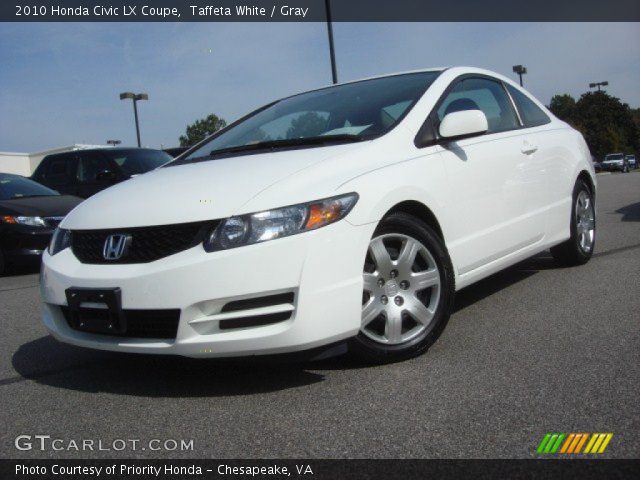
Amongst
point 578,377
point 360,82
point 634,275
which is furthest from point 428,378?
point 634,275

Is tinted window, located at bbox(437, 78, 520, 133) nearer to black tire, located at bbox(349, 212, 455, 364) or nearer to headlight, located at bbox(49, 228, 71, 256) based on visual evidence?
black tire, located at bbox(349, 212, 455, 364)

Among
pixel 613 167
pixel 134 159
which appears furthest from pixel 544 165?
pixel 613 167

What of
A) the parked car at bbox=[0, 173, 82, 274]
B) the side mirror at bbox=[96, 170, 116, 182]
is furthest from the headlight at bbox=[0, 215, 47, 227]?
the side mirror at bbox=[96, 170, 116, 182]

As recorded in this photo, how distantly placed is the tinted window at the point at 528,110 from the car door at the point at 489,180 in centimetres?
12

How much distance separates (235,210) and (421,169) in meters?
1.13

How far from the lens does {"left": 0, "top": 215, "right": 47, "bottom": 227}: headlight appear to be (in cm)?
816

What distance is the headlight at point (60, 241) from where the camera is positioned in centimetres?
345

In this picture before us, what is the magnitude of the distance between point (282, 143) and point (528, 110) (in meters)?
2.21

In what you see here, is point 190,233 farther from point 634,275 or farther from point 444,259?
point 634,275

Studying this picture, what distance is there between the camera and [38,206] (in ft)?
27.7

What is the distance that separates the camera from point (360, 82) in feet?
14.9

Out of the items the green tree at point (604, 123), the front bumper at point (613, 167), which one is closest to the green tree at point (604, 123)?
the green tree at point (604, 123)

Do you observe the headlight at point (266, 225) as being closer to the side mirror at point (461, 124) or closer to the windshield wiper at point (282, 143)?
the windshield wiper at point (282, 143)

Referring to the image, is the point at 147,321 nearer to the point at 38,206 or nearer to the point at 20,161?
the point at 38,206
